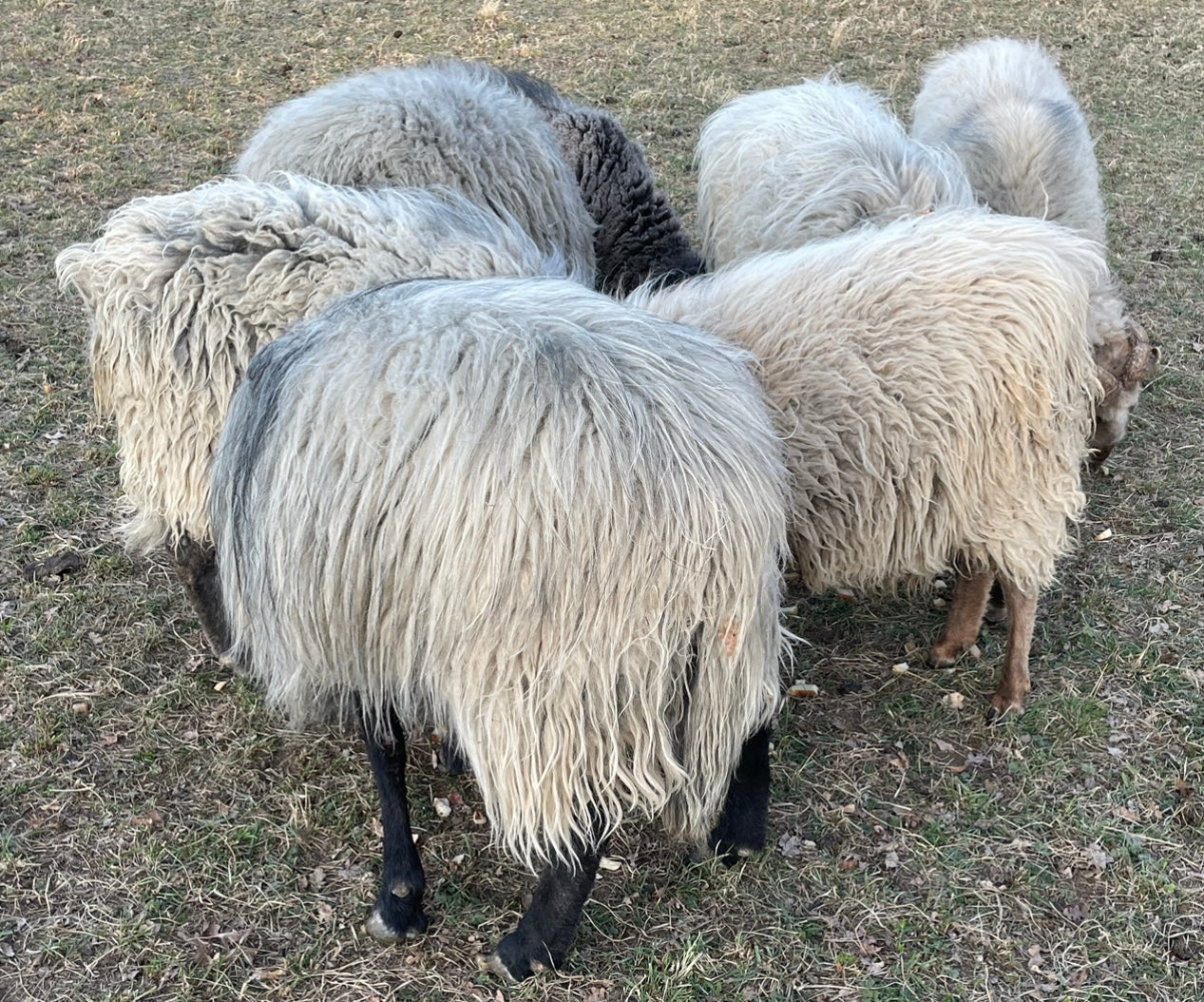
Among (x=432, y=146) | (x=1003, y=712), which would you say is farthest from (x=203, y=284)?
(x=1003, y=712)

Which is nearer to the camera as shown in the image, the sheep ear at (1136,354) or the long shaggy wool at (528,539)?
the long shaggy wool at (528,539)

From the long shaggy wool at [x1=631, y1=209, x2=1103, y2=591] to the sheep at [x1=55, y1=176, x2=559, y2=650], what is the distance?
822 millimetres

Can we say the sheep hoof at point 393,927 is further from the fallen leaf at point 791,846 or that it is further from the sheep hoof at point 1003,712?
the sheep hoof at point 1003,712

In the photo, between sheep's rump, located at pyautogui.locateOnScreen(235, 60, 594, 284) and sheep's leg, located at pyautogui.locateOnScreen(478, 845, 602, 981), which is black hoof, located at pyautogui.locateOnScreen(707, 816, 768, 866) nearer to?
sheep's leg, located at pyautogui.locateOnScreen(478, 845, 602, 981)

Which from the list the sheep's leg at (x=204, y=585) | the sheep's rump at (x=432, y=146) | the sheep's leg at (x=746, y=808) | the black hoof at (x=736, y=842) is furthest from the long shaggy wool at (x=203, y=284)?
the black hoof at (x=736, y=842)

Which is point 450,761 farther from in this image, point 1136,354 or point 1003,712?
point 1136,354

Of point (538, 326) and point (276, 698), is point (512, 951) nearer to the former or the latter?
point (276, 698)

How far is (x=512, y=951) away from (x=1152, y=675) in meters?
2.36

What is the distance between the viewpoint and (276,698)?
8.50 feet

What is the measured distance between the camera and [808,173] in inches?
165

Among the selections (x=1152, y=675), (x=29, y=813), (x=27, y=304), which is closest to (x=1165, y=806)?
(x=1152, y=675)

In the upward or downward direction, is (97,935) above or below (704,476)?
below

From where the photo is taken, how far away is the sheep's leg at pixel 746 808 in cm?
302

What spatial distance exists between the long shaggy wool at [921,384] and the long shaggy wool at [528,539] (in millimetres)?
584
